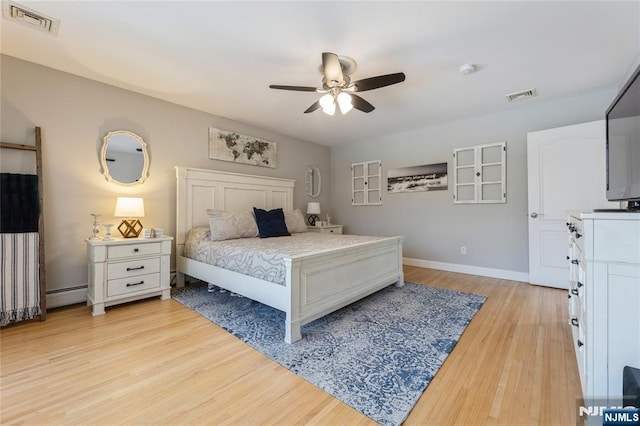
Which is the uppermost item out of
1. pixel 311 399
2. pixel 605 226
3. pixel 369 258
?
pixel 605 226

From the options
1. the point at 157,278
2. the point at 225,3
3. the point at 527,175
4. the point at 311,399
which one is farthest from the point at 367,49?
the point at 157,278

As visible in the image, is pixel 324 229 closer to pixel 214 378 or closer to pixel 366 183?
pixel 366 183

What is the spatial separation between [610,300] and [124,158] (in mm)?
4265

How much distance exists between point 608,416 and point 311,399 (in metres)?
1.25

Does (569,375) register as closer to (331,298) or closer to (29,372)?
(331,298)

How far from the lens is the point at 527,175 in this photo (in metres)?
3.61

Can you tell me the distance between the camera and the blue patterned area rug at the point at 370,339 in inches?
59.4

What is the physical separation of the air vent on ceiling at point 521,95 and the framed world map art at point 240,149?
3.56 meters

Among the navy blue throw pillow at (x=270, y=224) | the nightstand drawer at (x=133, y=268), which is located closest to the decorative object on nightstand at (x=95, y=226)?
the nightstand drawer at (x=133, y=268)

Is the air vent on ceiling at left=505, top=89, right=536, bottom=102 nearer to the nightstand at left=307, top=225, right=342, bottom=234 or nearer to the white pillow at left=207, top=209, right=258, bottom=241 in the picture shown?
the nightstand at left=307, top=225, right=342, bottom=234

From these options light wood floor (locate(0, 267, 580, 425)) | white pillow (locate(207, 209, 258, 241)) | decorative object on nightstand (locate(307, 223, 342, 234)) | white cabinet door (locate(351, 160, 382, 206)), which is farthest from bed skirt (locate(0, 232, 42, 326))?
white cabinet door (locate(351, 160, 382, 206))

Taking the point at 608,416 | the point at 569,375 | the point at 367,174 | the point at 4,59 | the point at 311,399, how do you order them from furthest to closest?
the point at 367,174 < the point at 4,59 < the point at 569,375 < the point at 311,399 < the point at 608,416

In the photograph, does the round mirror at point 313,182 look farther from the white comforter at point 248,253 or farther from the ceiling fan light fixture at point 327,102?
the ceiling fan light fixture at point 327,102

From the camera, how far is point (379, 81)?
7.37 feet
